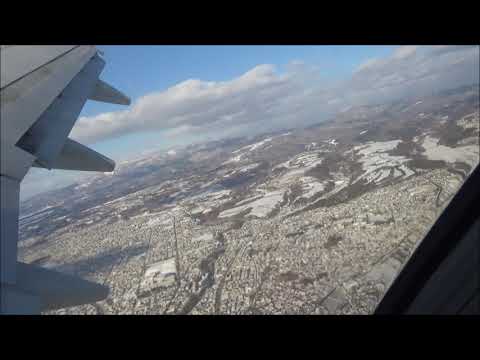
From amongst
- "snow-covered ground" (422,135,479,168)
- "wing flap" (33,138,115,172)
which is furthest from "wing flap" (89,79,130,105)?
"snow-covered ground" (422,135,479,168)

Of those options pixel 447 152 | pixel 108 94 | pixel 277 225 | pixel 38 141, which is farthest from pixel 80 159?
pixel 447 152

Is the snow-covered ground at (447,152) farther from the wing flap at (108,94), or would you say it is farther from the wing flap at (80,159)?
the wing flap at (80,159)

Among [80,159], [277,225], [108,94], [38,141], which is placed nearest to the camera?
[38,141]

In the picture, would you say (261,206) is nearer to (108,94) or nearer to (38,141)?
(108,94)

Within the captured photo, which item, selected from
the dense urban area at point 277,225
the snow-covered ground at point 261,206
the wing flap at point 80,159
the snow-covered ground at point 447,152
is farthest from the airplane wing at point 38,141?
the snow-covered ground at point 447,152

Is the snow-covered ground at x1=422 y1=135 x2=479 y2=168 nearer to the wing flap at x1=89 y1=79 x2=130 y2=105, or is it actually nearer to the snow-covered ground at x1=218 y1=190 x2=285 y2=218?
the snow-covered ground at x1=218 y1=190 x2=285 y2=218

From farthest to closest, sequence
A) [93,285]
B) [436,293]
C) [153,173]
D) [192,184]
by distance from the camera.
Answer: [153,173], [192,184], [93,285], [436,293]
